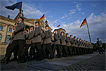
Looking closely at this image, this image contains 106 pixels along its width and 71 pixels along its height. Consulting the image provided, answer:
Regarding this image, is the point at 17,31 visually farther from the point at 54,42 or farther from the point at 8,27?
the point at 8,27

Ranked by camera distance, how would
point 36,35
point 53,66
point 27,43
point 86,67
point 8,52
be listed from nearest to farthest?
1. point 53,66
2. point 86,67
3. point 8,52
4. point 36,35
5. point 27,43

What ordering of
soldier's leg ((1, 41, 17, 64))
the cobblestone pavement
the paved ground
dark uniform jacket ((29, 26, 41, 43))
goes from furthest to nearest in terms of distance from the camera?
dark uniform jacket ((29, 26, 41, 43)), soldier's leg ((1, 41, 17, 64)), the cobblestone pavement, the paved ground

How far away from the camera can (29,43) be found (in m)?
4.93

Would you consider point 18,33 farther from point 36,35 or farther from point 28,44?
point 28,44

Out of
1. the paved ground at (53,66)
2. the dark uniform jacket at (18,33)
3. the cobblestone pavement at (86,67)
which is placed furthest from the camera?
the dark uniform jacket at (18,33)

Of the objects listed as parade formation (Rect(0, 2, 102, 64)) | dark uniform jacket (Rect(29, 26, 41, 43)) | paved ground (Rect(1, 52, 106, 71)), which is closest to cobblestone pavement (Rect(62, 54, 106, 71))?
paved ground (Rect(1, 52, 106, 71))

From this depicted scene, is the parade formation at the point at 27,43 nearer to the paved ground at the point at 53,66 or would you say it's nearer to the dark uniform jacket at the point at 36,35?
the dark uniform jacket at the point at 36,35

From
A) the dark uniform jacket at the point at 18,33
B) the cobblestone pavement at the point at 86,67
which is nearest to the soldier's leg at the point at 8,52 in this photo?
the dark uniform jacket at the point at 18,33

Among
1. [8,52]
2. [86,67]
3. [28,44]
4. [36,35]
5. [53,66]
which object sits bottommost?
[86,67]

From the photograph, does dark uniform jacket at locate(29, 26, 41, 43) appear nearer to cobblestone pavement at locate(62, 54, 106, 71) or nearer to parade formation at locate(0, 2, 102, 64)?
parade formation at locate(0, 2, 102, 64)

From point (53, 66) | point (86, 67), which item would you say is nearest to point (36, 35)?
point (53, 66)

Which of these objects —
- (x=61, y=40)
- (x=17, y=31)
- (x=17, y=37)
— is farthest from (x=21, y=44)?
(x=61, y=40)

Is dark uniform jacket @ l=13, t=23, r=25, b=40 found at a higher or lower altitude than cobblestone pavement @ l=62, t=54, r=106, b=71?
higher

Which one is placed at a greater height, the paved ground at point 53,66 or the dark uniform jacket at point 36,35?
the dark uniform jacket at point 36,35
